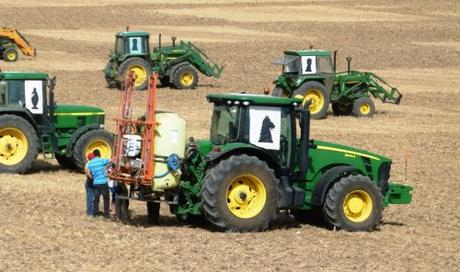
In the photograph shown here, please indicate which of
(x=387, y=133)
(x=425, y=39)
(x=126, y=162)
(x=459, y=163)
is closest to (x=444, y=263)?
(x=126, y=162)

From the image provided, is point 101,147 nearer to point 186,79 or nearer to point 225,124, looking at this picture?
point 225,124

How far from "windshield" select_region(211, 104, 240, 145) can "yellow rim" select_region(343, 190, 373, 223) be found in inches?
72.9

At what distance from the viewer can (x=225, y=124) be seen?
56.0ft

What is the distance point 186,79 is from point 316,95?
6.76 meters

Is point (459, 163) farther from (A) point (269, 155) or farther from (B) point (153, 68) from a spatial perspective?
(B) point (153, 68)

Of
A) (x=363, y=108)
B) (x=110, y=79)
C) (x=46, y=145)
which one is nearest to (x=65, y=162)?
(x=46, y=145)

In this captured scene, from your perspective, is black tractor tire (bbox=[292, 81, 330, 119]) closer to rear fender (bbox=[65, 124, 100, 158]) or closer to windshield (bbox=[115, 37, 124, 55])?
windshield (bbox=[115, 37, 124, 55])

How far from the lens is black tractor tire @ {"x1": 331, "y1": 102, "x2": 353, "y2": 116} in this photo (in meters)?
33.9

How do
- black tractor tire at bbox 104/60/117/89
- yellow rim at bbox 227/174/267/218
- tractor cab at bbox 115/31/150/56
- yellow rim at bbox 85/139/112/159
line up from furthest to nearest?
tractor cab at bbox 115/31/150/56 < black tractor tire at bbox 104/60/117/89 < yellow rim at bbox 85/139/112/159 < yellow rim at bbox 227/174/267/218

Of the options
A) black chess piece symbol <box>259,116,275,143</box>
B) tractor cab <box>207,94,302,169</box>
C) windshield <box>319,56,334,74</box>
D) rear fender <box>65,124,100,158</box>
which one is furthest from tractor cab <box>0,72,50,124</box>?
windshield <box>319,56,334,74</box>

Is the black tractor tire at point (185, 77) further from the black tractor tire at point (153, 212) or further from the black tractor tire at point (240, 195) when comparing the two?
the black tractor tire at point (240, 195)

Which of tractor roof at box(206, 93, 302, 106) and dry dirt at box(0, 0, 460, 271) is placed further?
tractor roof at box(206, 93, 302, 106)

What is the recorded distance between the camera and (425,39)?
176ft

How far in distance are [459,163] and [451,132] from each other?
5.05m
